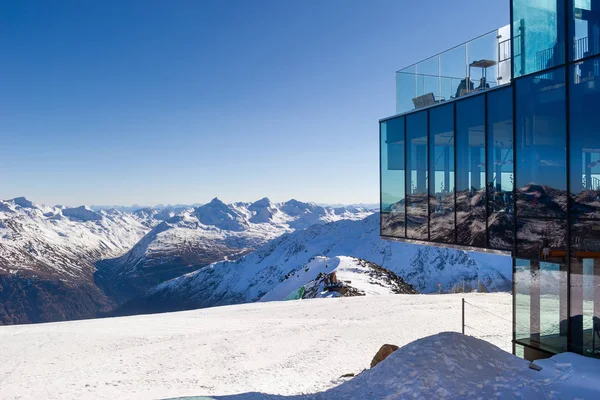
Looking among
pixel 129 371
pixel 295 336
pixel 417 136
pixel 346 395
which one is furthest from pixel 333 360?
pixel 417 136

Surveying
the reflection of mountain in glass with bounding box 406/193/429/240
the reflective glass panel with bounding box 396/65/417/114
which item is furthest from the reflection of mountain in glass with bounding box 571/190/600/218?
the reflective glass panel with bounding box 396/65/417/114

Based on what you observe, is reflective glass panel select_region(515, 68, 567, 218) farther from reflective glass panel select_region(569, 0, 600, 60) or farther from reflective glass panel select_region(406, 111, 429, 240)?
reflective glass panel select_region(406, 111, 429, 240)

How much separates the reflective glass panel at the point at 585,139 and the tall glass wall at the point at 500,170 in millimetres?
1921

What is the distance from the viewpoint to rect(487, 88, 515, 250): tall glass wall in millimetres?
11969

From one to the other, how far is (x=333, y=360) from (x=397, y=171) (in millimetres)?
8004

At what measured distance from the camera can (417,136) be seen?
1614cm

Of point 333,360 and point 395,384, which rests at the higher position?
point 395,384

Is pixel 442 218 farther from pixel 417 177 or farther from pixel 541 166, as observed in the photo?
pixel 541 166

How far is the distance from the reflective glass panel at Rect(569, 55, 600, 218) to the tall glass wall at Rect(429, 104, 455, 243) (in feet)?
15.2

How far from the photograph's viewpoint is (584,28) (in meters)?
9.84

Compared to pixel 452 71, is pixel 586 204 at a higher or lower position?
lower

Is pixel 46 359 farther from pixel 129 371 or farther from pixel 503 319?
pixel 503 319

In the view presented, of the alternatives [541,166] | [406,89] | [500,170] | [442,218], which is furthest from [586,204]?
[406,89]

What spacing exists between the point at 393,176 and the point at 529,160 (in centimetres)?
662
